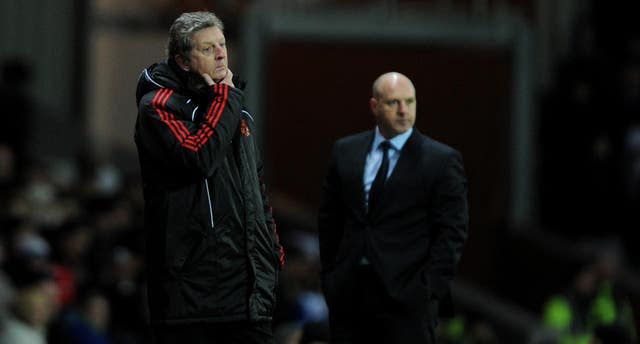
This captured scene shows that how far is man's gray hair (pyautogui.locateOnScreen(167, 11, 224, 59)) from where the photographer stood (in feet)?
17.6

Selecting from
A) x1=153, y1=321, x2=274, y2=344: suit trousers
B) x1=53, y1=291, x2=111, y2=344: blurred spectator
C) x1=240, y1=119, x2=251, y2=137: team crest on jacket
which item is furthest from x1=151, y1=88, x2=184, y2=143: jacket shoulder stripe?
x1=53, y1=291, x2=111, y2=344: blurred spectator

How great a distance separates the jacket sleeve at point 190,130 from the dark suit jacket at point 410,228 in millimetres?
1471

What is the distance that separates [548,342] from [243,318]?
8916 mm

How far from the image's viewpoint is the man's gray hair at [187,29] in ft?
17.6

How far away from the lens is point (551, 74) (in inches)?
733

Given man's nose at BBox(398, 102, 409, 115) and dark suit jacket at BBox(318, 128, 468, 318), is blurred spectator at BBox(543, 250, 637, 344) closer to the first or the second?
dark suit jacket at BBox(318, 128, 468, 318)

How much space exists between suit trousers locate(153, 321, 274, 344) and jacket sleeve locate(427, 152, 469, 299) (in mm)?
1443

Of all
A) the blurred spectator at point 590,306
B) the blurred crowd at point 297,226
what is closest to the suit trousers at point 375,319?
the blurred crowd at point 297,226

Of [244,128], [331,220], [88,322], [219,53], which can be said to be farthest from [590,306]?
[219,53]

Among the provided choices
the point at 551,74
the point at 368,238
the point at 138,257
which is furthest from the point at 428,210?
the point at 551,74

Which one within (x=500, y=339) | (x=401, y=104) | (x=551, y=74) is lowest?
(x=500, y=339)

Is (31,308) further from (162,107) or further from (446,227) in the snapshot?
(162,107)

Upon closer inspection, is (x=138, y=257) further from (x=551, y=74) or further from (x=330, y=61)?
(x=551, y=74)

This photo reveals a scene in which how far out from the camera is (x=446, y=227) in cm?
667
